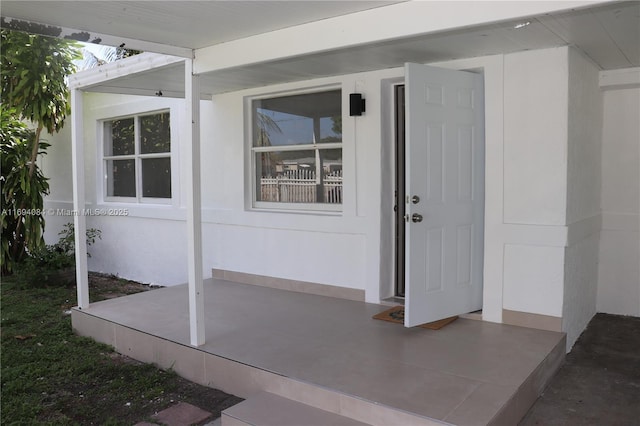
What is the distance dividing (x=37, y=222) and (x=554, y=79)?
273 inches

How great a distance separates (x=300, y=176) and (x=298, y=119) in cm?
61

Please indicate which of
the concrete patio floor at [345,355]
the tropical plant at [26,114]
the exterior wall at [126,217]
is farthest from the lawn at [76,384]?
the tropical plant at [26,114]

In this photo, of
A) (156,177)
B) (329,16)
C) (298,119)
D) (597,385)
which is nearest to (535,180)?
(597,385)

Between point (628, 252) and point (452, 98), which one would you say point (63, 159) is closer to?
point (452, 98)

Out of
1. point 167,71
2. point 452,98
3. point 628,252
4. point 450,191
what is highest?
point 167,71

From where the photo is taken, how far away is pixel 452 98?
13.4 feet

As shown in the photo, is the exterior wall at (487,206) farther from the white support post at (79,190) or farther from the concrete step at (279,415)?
the concrete step at (279,415)

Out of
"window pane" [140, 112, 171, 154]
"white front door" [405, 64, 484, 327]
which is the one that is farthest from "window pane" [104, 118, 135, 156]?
"white front door" [405, 64, 484, 327]

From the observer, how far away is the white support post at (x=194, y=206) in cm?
378

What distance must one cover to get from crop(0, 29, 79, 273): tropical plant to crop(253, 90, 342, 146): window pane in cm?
345

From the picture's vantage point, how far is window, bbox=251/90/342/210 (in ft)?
17.2

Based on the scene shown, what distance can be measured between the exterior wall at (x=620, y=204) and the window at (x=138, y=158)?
16.9 feet

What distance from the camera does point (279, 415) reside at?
2926 millimetres

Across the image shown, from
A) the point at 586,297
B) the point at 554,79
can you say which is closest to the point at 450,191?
the point at 554,79
